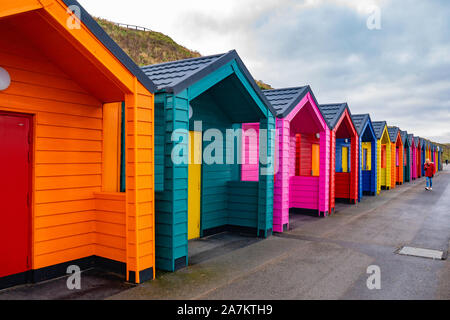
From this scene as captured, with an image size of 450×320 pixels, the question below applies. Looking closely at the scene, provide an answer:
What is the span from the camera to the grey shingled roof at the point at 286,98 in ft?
28.6

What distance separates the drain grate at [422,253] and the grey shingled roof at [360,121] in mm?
7923

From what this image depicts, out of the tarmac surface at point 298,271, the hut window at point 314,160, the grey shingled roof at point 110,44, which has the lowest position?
the tarmac surface at point 298,271

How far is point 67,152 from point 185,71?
239cm

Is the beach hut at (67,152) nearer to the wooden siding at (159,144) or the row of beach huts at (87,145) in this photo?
the row of beach huts at (87,145)

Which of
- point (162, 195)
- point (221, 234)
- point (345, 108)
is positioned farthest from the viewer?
point (345, 108)

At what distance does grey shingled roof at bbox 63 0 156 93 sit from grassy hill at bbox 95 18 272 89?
41.7 metres

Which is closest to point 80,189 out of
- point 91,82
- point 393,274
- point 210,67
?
point 91,82

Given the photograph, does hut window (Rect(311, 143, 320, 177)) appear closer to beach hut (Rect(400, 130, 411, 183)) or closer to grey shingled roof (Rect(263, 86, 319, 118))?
grey shingled roof (Rect(263, 86, 319, 118))

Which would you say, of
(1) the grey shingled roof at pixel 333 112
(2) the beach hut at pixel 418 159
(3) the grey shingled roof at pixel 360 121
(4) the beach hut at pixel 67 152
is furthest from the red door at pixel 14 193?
(2) the beach hut at pixel 418 159
